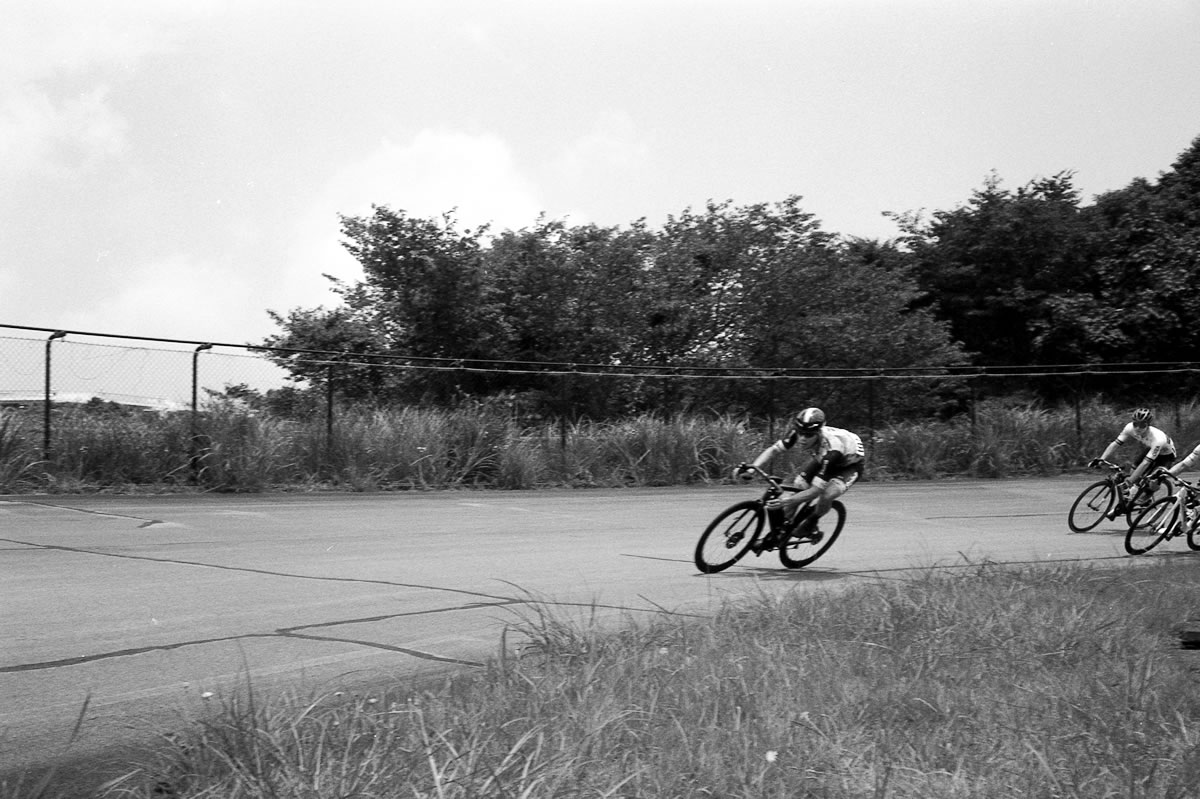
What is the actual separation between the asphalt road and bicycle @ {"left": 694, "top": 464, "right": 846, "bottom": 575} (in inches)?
9.8

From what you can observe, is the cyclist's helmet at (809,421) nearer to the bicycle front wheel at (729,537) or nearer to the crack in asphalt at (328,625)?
the bicycle front wheel at (729,537)

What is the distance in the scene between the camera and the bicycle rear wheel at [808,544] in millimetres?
13094

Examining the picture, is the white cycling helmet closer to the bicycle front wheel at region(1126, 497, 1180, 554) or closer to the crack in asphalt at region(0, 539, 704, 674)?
the crack in asphalt at region(0, 539, 704, 674)

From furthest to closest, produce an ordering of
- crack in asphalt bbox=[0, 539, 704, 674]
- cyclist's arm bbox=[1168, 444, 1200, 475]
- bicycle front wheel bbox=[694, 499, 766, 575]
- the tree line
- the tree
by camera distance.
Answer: the tree, the tree line, cyclist's arm bbox=[1168, 444, 1200, 475], bicycle front wheel bbox=[694, 499, 766, 575], crack in asphalt bbox=[0, 539, 704, 674]

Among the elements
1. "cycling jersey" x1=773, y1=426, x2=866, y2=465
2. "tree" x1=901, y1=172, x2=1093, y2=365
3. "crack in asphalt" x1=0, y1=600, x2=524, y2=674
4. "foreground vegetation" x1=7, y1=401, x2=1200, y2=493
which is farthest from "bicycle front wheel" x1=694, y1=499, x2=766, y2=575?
"tree" x1=901, y1=172, x2=1093, y2=365

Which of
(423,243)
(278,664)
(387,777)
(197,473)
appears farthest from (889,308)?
(387,777)

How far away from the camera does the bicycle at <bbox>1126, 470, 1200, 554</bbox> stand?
15.2 metres

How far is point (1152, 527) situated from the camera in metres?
15.4

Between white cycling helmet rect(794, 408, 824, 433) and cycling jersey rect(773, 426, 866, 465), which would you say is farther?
cycling jersey rect(773, 426, 866, 465)

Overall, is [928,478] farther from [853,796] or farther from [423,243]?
[853,796]

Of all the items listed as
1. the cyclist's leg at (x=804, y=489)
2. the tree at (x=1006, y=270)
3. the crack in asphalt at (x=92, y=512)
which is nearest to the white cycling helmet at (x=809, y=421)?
the cyclist's leg at (x=804, y=489)

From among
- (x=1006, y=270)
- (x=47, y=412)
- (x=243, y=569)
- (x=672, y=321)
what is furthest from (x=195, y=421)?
(x=1006, y=270)

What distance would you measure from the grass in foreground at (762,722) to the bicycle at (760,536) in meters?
4.55

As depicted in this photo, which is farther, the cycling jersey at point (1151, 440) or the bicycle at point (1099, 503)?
the bicycle at point (1099, 503)
